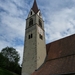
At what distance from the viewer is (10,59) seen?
37812 millimetres

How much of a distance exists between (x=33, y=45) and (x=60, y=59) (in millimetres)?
6129

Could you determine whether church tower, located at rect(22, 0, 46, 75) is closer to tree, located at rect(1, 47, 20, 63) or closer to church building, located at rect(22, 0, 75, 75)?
church building, located at rect(22, 0, 75, 75)

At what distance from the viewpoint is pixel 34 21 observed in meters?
24.9

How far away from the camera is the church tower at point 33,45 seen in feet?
66.7

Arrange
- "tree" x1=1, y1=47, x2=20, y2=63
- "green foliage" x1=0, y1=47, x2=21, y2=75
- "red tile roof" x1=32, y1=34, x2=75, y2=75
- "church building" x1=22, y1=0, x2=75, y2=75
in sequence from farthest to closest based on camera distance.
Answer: "tree" x1=1, y1=47, x2=20, y2=63 → "green foliage" x1=0, y1=47, x2=21, y2=75 → "church building" x1=22, y1=0, x2=75, y2=75 → "red tile roof" x1=32, y1=34, x2=75, y2=75

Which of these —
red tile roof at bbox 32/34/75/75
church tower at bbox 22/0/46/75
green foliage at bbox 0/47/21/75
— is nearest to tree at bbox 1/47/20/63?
green foliage at bbox 0/47/21/75

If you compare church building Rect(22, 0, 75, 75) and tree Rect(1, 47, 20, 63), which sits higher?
tree Rect(1, 47, 20, 63)

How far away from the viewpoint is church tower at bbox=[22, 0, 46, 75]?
2034 centimetres

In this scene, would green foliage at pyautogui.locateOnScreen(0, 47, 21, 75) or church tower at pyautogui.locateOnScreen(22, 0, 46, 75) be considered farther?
green foliage at pyautogui.locateOnScreen(0, 47, 21, 75)

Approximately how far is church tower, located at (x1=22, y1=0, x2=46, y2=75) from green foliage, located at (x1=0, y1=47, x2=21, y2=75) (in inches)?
585

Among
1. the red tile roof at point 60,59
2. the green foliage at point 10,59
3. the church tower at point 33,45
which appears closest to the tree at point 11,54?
the green foliage at point 10,59

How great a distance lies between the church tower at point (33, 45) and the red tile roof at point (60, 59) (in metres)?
1.37

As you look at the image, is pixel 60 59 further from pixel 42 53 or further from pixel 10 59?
pixel 10 59

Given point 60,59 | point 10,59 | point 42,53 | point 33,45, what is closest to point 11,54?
point 10,59
